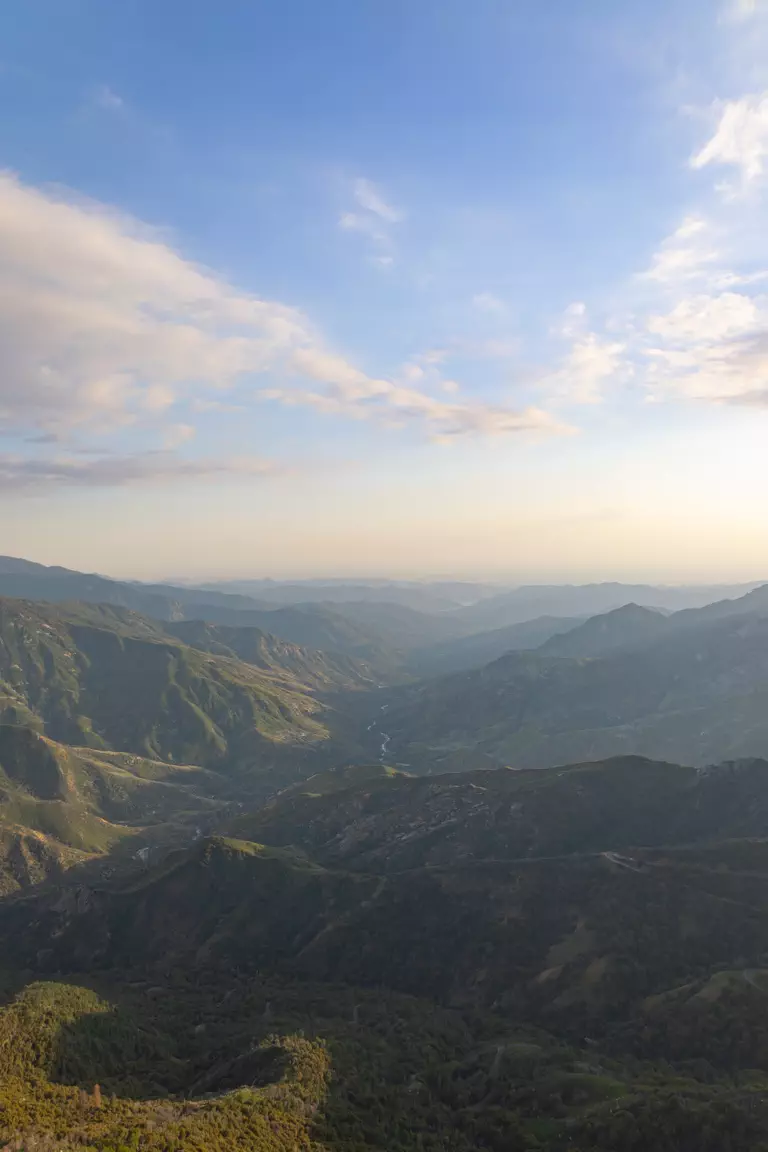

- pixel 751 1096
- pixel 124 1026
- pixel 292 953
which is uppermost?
pixel 751 1096

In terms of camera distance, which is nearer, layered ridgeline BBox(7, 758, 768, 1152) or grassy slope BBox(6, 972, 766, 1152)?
grassy slope BBox(6, 972, 766, 1152)

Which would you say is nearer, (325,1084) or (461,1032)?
(325,1084)

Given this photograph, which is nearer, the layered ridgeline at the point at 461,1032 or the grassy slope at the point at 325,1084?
the grassy slope at the point at 325,1084

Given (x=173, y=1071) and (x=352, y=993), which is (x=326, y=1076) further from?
(x=352, y=993)

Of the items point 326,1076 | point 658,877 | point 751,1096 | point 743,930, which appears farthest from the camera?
point 658,877

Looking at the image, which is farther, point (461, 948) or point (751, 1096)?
point (461, 948)

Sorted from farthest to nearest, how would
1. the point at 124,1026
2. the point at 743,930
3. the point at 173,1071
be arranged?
the point at 743,930
the point at 124,1026
the point at 173,1071

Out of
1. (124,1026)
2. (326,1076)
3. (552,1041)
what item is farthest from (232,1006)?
(552,1041)

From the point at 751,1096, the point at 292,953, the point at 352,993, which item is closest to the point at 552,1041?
the point at 751,1096

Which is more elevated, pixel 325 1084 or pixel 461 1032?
pixel 325 1084

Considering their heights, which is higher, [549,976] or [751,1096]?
[751,1096]
